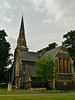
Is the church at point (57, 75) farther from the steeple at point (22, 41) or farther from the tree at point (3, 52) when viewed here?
the steeple at point (22, 41)

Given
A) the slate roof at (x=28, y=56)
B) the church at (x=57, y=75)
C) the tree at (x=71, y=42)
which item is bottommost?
the church at (x=57, y=75)

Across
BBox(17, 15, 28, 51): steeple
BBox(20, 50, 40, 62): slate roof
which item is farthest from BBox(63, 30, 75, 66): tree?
BBox(17, 15, 28, 51): steeple

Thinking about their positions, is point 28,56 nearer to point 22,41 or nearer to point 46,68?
point 46,68

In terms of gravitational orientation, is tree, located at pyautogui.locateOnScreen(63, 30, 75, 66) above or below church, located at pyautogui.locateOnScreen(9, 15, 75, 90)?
above

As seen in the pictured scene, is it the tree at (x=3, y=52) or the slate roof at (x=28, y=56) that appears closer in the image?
the slate roof at (x=28, y=56)

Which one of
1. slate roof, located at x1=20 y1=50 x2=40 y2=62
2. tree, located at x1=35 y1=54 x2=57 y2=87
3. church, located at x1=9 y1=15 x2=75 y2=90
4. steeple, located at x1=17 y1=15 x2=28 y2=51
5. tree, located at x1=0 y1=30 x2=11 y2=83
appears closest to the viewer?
tree, located at x1=35 y1=54 x2=57 y2=87

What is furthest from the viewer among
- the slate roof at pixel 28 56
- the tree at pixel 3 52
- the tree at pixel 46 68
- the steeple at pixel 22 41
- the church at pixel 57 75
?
the steeple at pixel 22 41

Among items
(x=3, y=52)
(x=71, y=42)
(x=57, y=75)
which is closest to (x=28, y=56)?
(x=3, y=52)

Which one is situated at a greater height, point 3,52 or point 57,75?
point 3,52

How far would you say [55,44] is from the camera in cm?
7044

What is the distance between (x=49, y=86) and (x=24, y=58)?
13.1 metres

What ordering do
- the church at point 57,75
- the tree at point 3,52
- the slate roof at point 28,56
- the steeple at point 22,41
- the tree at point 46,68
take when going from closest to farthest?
the tree at point 46,68 → the church at point 57,75 → the slate roof at point 28,56 → the tree at point 3,52 → the steeple at point 22,41

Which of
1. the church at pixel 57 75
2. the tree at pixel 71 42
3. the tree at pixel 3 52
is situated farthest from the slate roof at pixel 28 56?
the tree at pixel 71 42

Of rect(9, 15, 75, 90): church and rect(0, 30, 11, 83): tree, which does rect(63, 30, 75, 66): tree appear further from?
rect(0, 30, 11, 83): tree
